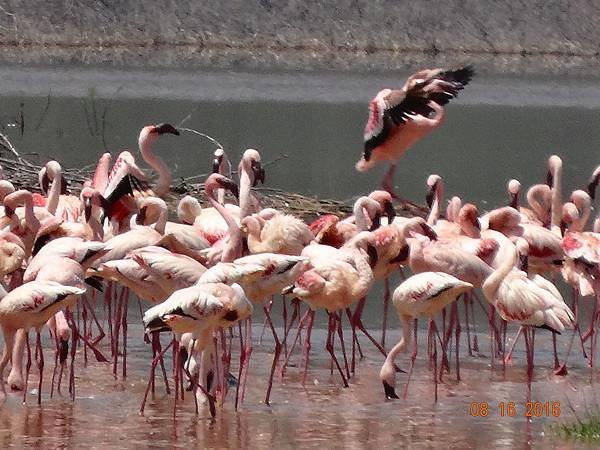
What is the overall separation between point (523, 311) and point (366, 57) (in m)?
24.1

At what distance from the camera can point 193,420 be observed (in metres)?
8.15

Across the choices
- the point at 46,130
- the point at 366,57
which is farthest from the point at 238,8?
the point at 46,130

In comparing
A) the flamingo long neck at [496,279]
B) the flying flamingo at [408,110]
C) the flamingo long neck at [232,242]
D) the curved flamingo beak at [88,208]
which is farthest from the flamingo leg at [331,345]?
the flying flamingo at [408,110]

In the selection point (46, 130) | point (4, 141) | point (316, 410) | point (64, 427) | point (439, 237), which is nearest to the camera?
point (64, 427)

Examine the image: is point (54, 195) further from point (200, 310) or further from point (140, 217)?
point (200, 310)

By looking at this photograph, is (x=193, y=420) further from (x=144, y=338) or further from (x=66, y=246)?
(x=144, y=338)

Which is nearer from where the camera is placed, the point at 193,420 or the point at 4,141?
the point at 193,420

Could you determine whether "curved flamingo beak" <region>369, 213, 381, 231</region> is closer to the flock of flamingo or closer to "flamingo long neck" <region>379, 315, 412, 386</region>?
the flock of flamingo

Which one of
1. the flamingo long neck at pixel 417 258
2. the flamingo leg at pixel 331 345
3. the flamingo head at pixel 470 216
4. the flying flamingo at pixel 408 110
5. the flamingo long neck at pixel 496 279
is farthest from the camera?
the flying flamingo at pixel 408 110

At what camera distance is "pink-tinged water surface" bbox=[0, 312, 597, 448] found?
25.5ft

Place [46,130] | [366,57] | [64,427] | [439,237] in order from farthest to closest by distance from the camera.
A: [366,57], [46,130], [439,237], [64,427]

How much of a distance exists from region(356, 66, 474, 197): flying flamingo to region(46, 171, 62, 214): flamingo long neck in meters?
A: 3.02

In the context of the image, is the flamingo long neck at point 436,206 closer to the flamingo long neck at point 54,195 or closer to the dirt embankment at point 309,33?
the flamingo long neck at point 54,195

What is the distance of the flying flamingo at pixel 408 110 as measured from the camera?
12.9 metres
